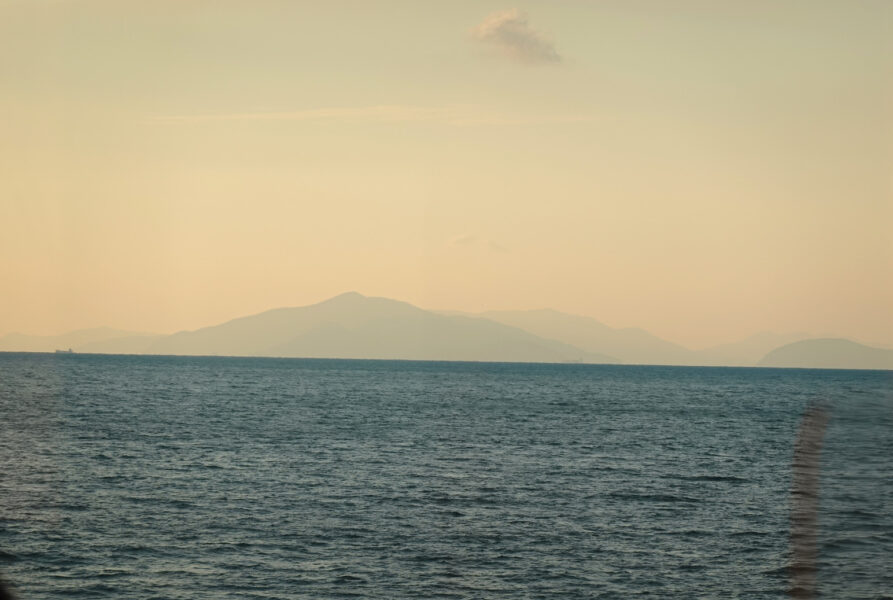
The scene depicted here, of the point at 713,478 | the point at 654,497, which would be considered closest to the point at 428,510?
the point at 654,497

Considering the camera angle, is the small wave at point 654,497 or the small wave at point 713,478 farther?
the small wave at point 713,478

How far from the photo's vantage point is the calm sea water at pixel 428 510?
20.8 metres

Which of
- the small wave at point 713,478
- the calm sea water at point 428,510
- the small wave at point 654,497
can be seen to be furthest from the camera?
the small wave at point 713,478

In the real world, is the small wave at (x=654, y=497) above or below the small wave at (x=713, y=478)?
below

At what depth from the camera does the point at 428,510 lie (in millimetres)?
41469

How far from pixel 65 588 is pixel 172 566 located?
376 centimetres

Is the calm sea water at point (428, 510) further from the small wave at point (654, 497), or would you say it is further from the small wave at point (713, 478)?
the small wave at point (654, 497)

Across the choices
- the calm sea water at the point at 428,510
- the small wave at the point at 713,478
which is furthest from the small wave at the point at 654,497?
the small wave at the point at 713,478

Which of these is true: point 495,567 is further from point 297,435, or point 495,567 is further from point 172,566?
point 297,435

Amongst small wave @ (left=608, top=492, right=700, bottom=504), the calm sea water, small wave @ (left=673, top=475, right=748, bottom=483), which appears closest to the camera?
the calm sea water

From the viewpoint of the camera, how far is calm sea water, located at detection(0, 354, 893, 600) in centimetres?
2077

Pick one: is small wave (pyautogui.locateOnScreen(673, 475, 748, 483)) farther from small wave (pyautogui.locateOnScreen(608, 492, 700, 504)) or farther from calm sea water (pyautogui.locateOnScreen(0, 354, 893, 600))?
small wave (pyautogui.locateOnScreen(608, 492, 700, 504))

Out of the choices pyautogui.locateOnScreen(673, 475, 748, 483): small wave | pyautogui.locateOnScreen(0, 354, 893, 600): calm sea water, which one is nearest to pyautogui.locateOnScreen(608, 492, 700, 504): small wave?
pyautogui.locateOnScreen(0, 354, 893, 600): calm sea water

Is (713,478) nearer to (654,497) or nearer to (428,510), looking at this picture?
(654,497)
